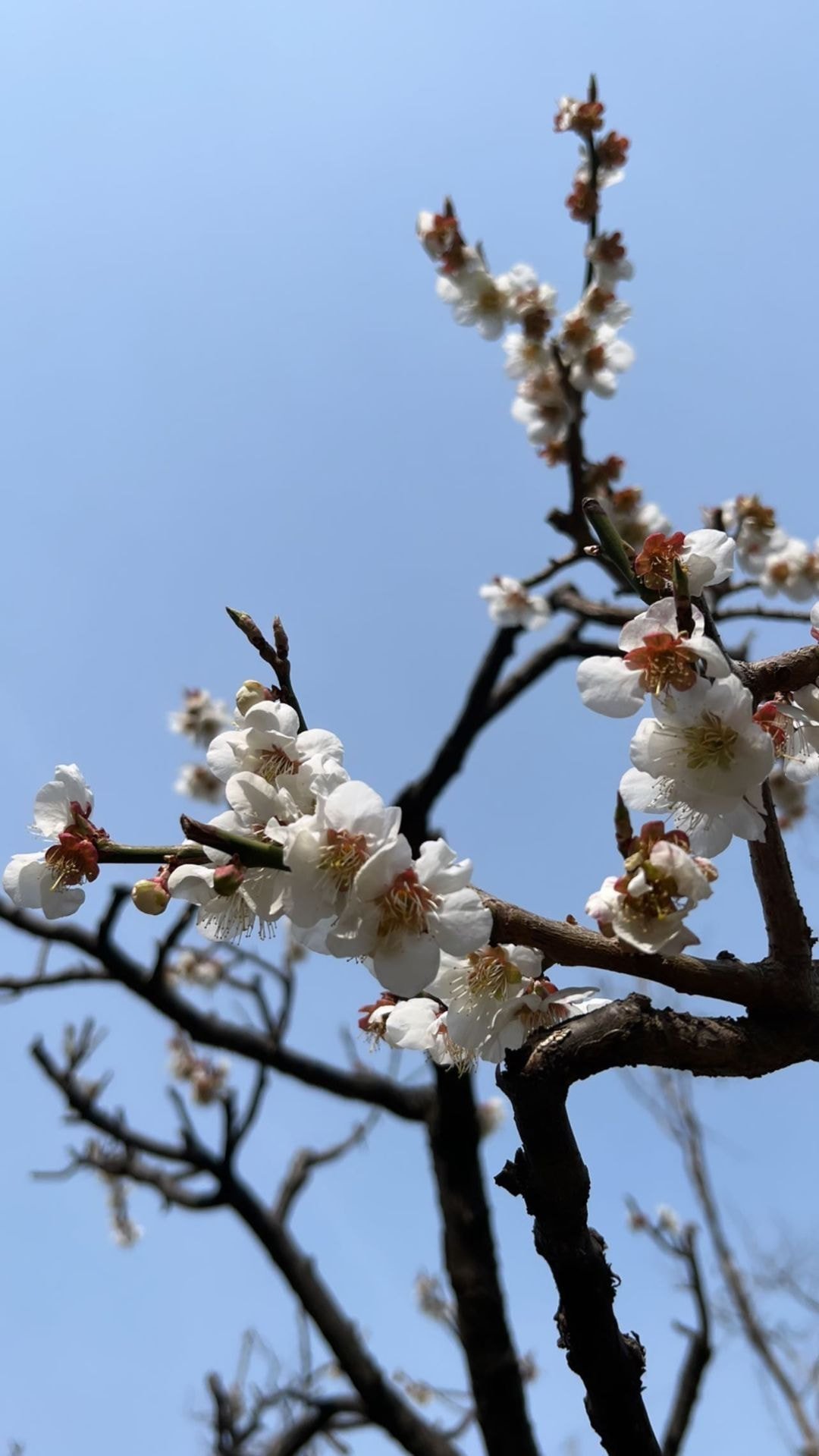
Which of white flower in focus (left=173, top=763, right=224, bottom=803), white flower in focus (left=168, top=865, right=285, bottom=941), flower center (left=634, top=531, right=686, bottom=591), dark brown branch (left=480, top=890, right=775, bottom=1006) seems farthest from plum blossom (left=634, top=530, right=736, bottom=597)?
white flower in focus (left=173, top=763, right=224, bottom=803)

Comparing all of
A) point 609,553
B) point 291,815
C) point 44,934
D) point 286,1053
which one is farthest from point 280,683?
point 286,1053

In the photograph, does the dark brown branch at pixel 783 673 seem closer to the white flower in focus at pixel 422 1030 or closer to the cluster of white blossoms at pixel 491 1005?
the cluster of white blossoms at pixel 491 1005

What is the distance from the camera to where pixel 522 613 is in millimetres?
5660

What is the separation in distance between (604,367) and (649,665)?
148 inches

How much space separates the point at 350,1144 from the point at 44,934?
2.74 m

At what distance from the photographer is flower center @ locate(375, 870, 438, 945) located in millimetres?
1035

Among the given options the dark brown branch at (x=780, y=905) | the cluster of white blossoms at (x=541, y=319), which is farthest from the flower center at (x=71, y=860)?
the cluster of white blossoms at (x=541, y=319)

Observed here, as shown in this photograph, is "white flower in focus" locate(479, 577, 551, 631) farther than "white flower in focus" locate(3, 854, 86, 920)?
Yes

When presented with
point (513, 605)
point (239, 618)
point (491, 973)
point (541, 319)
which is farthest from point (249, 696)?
point (513, 605)

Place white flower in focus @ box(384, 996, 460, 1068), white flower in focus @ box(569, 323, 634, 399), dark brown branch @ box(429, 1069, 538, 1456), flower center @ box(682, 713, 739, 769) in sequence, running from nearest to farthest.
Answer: flower center @ box(682, 713, 739, 769) < white flower in focus @ box(384, 996, 460, 1068) < dark brown branch @ box(429, 1069, 538, 1456) < white flower in focus @ box(569, 323, 634, 399)

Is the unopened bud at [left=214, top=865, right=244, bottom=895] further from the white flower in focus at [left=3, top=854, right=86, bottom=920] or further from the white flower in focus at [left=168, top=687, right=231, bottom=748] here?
the white flower in focus at [left=168, top=687, right=231, bottom=748]

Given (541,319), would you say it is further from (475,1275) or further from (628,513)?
(475,1275)

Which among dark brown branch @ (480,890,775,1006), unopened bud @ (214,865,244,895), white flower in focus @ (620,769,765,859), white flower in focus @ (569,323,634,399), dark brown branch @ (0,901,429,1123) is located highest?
white flower in focus @ (569,323,634,399)

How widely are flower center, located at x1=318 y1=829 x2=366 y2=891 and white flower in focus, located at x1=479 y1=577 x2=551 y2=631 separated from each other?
186 inches
